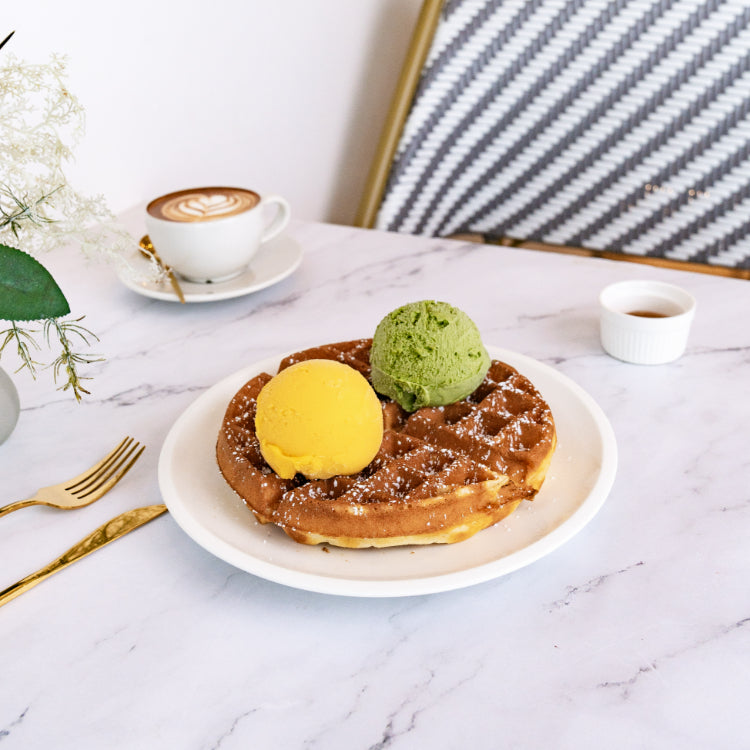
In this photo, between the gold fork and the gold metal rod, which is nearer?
the gold fork

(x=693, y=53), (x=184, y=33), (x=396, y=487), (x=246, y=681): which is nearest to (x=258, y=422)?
(x=396, y=487)

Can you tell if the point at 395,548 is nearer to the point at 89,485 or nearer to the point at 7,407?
the point at 89,485

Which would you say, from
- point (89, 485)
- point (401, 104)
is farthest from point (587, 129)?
point (89, 485)

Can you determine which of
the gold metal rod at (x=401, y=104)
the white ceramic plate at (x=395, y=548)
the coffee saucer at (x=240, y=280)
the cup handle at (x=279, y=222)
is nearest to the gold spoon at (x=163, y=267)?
the coffee saucer at (x=240, y=280)

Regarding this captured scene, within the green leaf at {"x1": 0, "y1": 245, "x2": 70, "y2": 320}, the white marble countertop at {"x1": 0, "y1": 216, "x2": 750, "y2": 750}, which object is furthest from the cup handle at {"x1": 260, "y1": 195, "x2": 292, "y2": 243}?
the green leaf at {"x1": 0, "y1": 245, "x2": 70, "y2": 320}

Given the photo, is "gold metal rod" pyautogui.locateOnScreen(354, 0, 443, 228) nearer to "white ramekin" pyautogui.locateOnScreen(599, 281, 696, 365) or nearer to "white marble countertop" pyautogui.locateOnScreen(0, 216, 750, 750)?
"white ramekin" pyautogui.locateOnScreen(599, 281, 696, 365)
